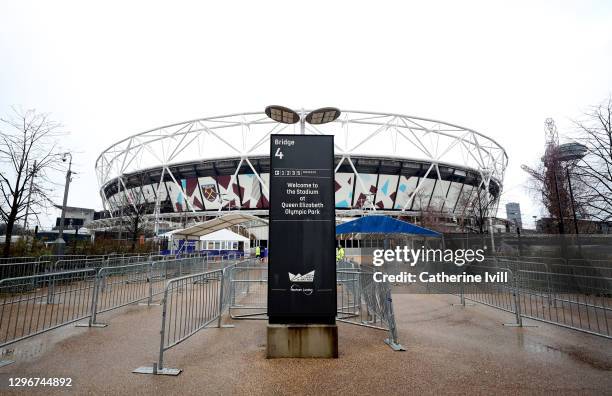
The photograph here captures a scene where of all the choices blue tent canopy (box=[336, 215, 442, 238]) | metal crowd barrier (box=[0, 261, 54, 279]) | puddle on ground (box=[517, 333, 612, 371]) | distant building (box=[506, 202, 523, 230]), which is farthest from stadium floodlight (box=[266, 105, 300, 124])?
distant building (box=[506, 202, 523, 230])

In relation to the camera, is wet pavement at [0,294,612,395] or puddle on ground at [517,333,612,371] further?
puddle on ground at [517,333,612,371]

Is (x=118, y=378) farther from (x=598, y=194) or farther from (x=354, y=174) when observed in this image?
(x=354, y=174)

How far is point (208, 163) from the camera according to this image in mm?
44344

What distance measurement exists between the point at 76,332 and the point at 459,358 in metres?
7.07

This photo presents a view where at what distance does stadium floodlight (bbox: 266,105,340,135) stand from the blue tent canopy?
15.3ft

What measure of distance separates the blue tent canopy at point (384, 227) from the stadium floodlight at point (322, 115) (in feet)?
15.2

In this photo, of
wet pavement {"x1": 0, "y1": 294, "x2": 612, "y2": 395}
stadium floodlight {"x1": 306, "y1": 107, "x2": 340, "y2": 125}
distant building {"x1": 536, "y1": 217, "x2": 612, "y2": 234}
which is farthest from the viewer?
distant building {"x1": 536, "y1": 217, "x2": 612, "y2": 234}

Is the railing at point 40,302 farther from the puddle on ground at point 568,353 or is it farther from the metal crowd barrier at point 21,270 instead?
the puddle on ground at point 568,353

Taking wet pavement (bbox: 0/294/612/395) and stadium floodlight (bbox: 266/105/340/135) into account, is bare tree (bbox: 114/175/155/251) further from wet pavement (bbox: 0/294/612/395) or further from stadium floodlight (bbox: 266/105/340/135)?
stadium floodlight (bbox: 266/105/340/135)

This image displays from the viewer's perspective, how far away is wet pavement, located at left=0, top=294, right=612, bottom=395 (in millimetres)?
3900

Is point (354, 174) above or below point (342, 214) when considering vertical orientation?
above

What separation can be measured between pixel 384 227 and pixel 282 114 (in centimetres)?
538

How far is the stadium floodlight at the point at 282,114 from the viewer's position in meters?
6.18

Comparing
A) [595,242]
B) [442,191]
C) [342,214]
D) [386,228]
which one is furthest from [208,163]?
[595,242]
